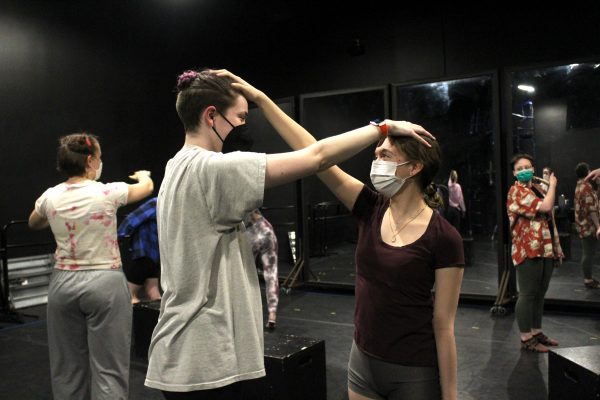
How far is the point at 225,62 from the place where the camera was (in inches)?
299

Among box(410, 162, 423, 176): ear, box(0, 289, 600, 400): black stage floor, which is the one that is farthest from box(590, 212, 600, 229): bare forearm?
box(410, 162, 423, 176): ear

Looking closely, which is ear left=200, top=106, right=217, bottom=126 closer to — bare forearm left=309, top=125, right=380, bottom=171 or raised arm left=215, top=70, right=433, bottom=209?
raised arm left=215, top=70, right=433, bottom=209

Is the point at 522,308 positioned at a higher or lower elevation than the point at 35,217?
lower

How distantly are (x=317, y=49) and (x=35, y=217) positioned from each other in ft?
16.8

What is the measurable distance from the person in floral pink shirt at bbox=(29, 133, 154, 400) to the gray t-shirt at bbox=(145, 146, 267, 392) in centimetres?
124

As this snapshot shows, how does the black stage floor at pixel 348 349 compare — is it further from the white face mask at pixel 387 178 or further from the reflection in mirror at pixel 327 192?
the white face mask at pixel 387 178

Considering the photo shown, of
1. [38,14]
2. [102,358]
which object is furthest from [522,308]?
[38,14]

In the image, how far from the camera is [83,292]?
2256mm

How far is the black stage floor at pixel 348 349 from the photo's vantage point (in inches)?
129

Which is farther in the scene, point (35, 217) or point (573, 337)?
point (573, 337)

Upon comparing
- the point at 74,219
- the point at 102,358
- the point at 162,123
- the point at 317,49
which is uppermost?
the point at 317,49

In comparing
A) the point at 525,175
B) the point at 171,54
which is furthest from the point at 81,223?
the point at 171,54

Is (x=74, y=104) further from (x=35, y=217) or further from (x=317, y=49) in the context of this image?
(x=35, y=217)

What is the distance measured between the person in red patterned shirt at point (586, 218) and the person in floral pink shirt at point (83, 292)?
446 cm
